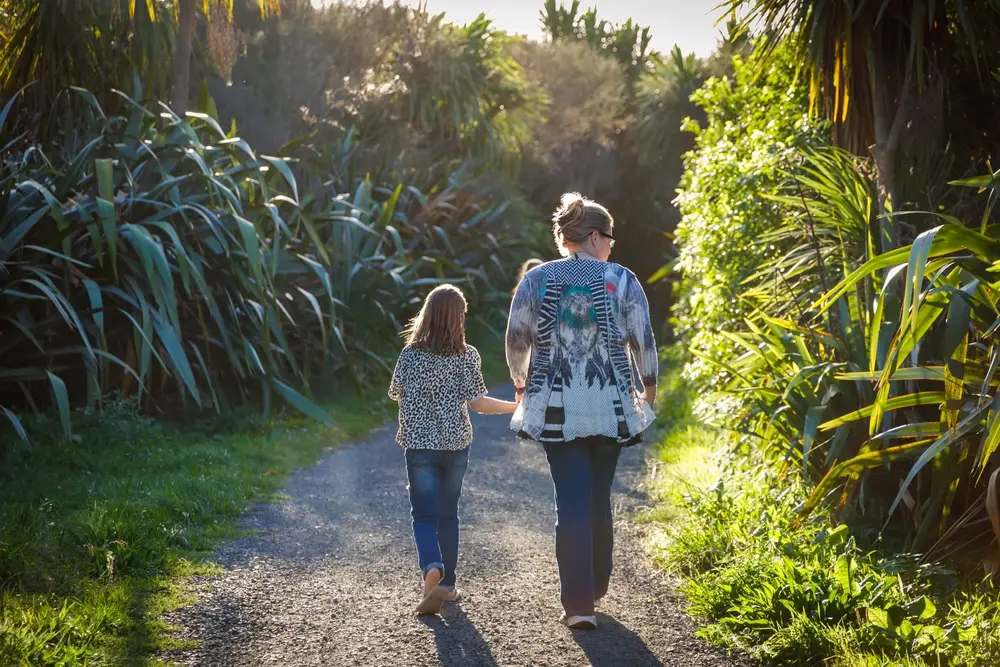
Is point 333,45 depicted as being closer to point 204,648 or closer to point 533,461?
point 533,461

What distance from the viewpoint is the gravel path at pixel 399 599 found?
3809 millimetres

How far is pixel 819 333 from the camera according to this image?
5555mm

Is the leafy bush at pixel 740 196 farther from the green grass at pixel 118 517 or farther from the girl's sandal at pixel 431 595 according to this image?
the green grass at pixel 118 517

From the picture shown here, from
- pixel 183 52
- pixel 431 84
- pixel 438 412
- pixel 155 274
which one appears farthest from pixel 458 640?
pixel 431 84

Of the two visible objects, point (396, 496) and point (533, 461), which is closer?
point (396, 496)

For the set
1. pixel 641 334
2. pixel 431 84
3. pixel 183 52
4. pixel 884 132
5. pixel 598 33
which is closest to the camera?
pixel 641 334

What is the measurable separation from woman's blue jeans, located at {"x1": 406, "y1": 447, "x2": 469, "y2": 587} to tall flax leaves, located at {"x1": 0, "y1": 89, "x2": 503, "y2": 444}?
2.62 metres

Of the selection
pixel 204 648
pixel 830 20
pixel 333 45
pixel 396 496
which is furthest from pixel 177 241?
pixel 333 45

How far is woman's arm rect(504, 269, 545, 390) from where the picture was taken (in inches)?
167

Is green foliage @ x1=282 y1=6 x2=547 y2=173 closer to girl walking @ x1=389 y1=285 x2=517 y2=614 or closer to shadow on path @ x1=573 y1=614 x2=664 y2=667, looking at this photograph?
girl walking @ x1=389 y1=285 x2=517 y2=614

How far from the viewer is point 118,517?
5.02 meters

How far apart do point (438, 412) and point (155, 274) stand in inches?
142

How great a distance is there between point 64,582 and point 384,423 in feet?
20.6

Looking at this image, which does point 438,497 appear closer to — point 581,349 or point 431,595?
point 431,595
